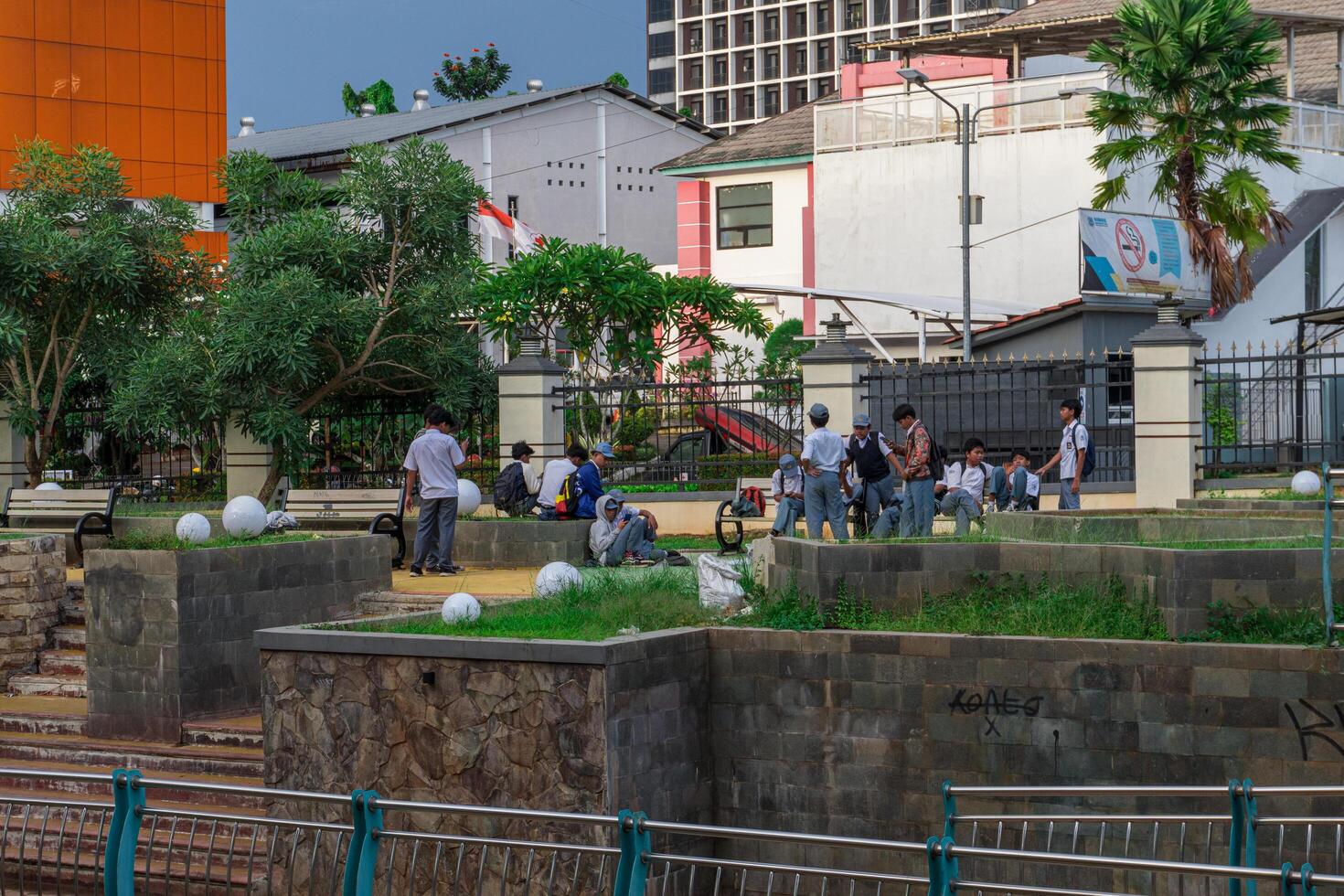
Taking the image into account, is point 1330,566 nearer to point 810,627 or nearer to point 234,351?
point 810,627

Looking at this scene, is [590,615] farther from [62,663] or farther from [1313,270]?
[1313,270]

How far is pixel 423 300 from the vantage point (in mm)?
21781

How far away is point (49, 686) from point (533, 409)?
7765 millimetres

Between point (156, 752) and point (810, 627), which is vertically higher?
point (810, 627)

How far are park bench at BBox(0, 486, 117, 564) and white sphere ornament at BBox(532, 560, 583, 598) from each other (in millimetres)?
7604

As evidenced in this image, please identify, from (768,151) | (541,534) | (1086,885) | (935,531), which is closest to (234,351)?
(541,534)

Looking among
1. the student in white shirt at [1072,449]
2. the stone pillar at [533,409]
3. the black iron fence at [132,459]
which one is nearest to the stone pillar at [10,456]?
the black iron fence at [132,459]

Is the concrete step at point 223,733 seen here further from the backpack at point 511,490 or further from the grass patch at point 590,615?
the backpack at point 511,490

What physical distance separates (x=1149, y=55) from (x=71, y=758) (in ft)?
69.8

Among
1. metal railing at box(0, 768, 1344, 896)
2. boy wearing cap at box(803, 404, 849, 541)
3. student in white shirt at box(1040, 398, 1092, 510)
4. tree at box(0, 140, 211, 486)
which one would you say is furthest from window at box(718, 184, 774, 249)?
metal railing at box(0, 768, 1344, 896)

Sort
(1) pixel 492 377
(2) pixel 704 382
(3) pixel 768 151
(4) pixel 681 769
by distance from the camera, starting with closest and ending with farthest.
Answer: (4) pixel 681 769 < (2) pixel 704 382 < (1) pixel 492 377 < (3) pixel 768 151

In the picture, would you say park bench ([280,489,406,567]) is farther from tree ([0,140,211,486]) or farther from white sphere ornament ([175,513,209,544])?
tree ([0,140,211,486])

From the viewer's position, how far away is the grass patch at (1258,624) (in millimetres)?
9891

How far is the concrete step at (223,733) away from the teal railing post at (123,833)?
477 centimetres
